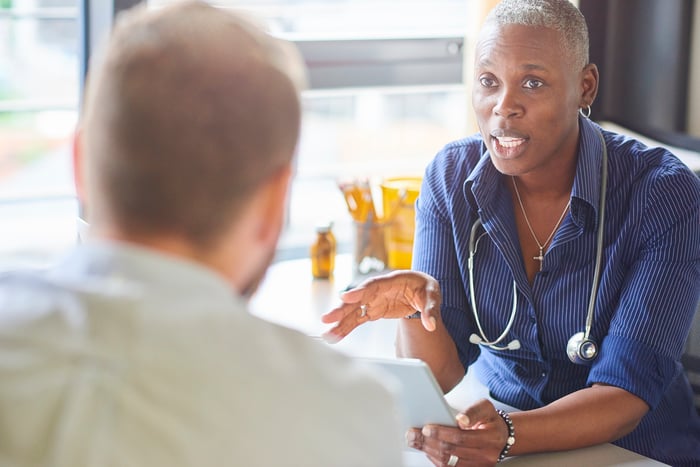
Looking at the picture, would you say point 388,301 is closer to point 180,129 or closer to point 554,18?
point 554,18

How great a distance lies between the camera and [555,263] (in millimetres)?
1828

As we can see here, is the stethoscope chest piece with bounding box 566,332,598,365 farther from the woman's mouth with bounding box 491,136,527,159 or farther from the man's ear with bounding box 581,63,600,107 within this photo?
the man's ear with bounding box 581,63,600,107

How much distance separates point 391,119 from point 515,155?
2.52 meters

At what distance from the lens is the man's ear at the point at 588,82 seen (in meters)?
1.89

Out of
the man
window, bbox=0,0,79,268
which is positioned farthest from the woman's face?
window, bbox=0,0,79,268

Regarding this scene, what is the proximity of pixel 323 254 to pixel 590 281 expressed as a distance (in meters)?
0.93

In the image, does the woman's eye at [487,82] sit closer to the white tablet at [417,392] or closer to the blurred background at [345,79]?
the white tablet at [417,392]

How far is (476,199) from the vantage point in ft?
6.26

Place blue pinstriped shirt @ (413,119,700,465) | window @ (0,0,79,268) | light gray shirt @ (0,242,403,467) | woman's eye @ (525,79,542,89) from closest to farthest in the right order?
light gray shirt @ (0,242,403,467) → blue pinstriped shirt @ (413,119,700,465) → woman's eye @ (525,79,542,89) → window @ (0,0,79,268)

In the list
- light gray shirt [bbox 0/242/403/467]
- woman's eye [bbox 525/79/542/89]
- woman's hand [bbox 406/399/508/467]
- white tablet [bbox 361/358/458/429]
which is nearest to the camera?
light gray shirt [bbox 0/242/403/467]

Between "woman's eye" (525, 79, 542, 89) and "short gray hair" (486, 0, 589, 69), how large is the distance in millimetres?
81

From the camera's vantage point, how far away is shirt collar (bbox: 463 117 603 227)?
181cm

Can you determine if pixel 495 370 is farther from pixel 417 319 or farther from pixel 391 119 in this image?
pixel 391 119

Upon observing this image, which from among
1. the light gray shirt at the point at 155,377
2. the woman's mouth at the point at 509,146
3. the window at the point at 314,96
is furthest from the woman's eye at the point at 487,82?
the light gray shirt at the point at 155,377
